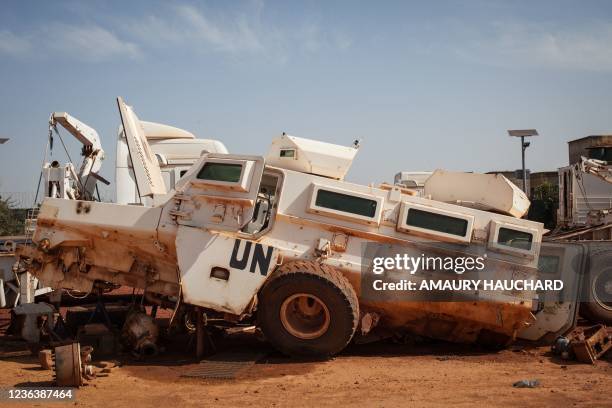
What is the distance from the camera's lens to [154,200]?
28.1 feet

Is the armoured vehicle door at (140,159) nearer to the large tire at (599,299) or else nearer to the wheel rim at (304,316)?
the wheel rim at (304,316)

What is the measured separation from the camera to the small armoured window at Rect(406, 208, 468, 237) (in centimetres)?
821

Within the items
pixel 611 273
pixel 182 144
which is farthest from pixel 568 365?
pixel 182 144

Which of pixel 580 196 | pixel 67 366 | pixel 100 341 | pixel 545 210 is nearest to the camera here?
pixel 67 366

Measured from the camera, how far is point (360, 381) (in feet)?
23.4

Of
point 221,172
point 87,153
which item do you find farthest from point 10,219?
point 221,172

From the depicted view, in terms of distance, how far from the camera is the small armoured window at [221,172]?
26.7 ft

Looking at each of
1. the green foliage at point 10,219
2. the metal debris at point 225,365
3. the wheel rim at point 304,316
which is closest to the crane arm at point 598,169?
the wheel rim at point 304,316

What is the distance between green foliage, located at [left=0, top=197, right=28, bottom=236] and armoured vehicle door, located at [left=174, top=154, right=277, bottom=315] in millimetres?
22639

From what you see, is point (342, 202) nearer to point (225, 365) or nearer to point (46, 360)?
point (225, 365)

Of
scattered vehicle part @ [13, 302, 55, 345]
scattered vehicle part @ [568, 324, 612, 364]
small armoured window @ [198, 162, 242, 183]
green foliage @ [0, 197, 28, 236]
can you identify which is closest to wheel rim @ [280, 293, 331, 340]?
small armoured window @ [198, 162, 242, 183]

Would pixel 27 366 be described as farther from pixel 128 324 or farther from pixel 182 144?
pixel 182 144

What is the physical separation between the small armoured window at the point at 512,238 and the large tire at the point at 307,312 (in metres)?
2.12

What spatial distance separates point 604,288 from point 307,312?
19.7 ft
